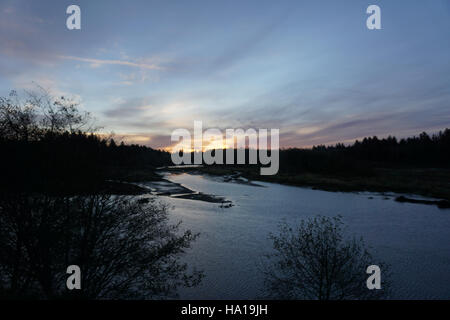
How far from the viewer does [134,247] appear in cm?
1358

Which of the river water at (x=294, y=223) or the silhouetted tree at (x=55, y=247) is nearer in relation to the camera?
the silhouetted tree at (x=55, y=247)

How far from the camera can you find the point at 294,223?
97.6 feet

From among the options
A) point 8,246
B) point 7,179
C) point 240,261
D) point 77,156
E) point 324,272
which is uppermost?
point 77,156

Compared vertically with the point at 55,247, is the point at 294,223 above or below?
below

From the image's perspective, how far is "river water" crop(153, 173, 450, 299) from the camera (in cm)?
1714

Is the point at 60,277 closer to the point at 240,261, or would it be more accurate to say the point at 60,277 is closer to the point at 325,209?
the point at 240,261

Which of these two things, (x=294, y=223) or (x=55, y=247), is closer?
(x=55, y=247)

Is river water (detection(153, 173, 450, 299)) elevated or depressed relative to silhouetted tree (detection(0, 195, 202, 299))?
depressed

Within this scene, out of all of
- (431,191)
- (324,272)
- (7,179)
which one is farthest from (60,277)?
(431,191)

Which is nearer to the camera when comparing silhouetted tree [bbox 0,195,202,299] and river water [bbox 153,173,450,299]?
silhouetted tree [bbox 0,195,202,299]

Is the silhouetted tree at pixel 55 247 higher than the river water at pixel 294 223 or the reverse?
higher

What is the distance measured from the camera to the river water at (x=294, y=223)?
675 inches

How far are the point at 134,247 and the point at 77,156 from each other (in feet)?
17.6
